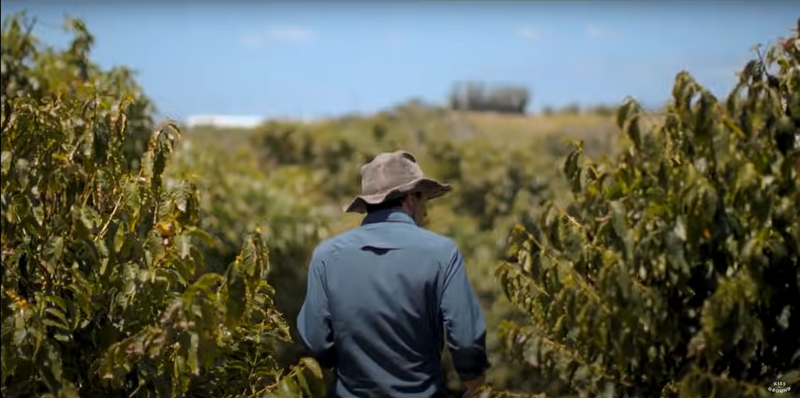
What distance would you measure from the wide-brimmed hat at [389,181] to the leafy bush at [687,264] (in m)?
0.48

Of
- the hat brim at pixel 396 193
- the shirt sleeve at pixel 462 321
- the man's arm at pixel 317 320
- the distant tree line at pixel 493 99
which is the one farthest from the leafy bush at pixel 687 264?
the distant tree line at pixel 493 99

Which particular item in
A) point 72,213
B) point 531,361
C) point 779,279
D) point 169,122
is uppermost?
point 169,122

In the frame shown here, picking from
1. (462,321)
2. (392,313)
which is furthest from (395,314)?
(462,321)

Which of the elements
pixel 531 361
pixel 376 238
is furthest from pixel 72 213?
pixel 531 361

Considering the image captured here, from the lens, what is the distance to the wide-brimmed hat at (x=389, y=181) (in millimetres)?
3854

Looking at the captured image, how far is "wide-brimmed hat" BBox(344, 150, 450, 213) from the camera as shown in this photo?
12.6 feet

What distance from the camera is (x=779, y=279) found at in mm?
3598

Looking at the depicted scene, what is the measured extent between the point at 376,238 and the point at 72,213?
1.04 m

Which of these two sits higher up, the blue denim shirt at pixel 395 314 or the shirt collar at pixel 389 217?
the shirt collar at pixel 389 217

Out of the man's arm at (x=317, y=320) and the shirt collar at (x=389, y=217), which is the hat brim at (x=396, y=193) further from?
the man's arm at (x=317, y=320)

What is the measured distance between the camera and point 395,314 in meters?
3.62

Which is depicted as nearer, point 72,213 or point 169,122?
point 72,213

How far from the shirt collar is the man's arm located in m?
0.24

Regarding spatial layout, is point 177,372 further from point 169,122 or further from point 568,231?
point 568,231
